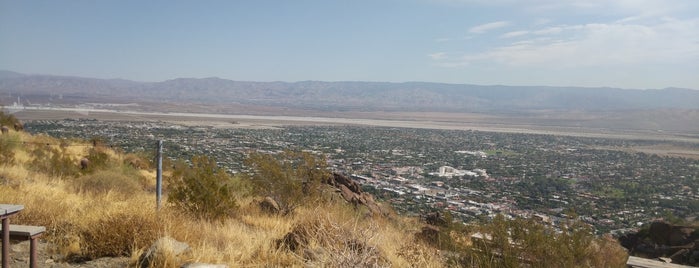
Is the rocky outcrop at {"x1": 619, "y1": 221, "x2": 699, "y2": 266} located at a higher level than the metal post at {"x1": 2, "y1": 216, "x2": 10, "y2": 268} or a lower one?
lower

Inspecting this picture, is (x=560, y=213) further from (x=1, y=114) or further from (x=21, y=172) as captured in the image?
(x=1, y=114)

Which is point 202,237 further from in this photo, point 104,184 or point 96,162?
point 96,162

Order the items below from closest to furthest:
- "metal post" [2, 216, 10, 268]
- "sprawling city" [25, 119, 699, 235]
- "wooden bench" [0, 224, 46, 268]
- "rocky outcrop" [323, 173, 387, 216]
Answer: "metal post" [2, 216, 10, 268]
"wooden bench" [0, 224, 46, 268]
"rocky outcrop" [323, 173, 387, 216]
"sprawling city" [25, 119, 699, 235]

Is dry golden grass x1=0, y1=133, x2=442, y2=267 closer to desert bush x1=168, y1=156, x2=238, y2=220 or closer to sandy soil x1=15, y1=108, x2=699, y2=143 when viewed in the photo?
desert bush x1=168, y1=156, x2=238, y2=220

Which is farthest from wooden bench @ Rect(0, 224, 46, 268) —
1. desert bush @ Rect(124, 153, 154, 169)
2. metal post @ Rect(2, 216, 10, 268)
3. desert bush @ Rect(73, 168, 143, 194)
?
desert bush @ Rect(124, 153, 154, 169)

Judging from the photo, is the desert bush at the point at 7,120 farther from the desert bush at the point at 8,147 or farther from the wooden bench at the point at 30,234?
the wooden bench at the point at 30,234

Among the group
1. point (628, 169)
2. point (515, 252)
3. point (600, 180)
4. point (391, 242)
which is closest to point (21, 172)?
point (391, 242)

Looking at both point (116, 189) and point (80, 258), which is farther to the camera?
point (116, 189)
